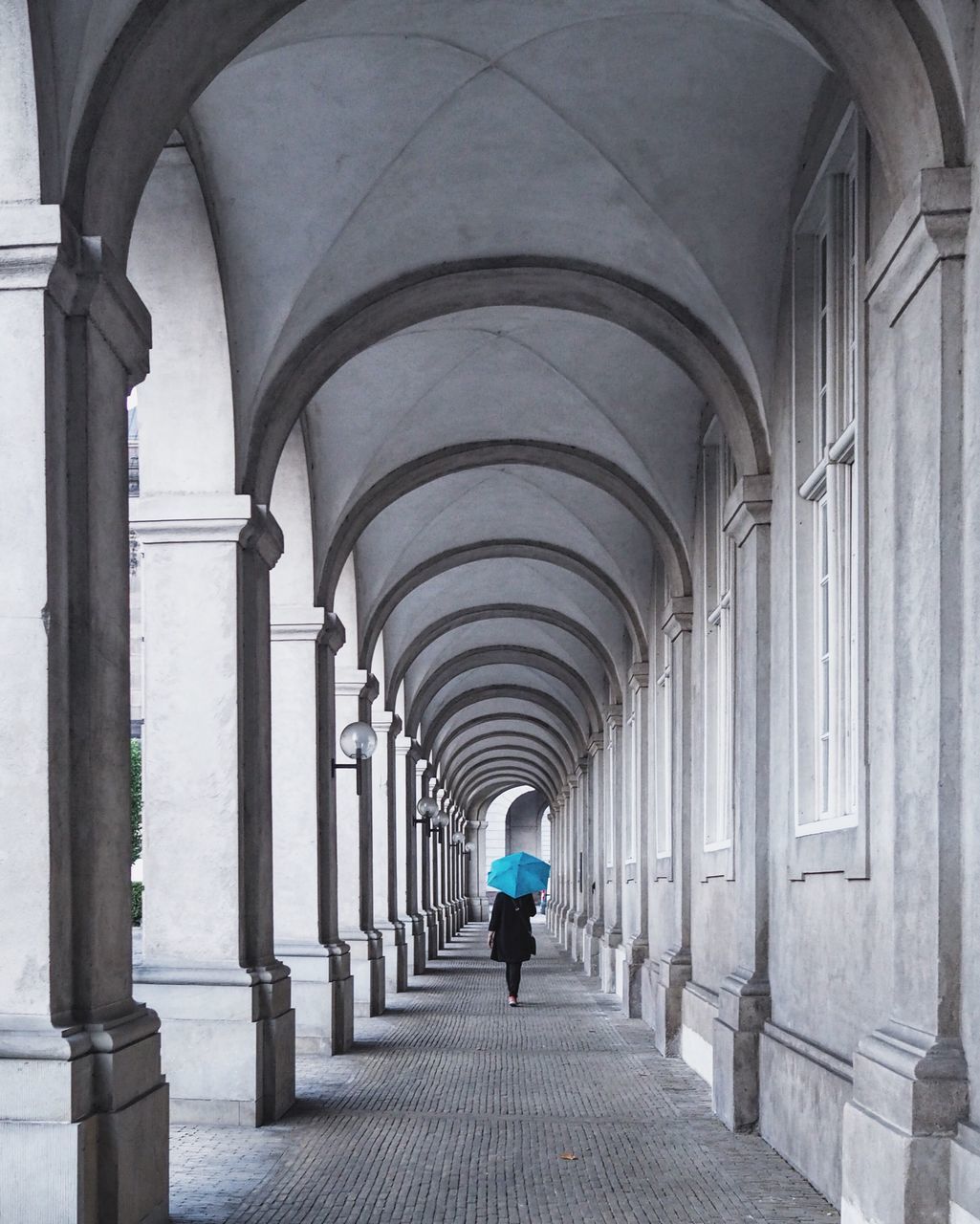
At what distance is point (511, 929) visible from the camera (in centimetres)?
1903

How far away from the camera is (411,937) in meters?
24.6

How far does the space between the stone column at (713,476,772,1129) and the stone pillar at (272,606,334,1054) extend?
4144 mm

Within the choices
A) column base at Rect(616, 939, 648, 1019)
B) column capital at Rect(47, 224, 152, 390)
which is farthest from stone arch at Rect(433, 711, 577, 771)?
column capital at Rect(47, 224, 152, 390)

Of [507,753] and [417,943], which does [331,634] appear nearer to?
[417,943]

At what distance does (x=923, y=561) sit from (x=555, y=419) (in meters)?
9.67

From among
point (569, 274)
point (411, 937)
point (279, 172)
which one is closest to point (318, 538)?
point (569, 274)

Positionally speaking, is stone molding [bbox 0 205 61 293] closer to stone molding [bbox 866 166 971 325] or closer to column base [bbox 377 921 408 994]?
stone molding [bbox 866 166 971 325]

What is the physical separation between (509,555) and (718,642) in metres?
7.59

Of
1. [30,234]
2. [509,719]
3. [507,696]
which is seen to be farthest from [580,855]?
[30,234]

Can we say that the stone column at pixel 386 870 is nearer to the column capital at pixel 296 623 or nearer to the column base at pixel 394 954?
the column base at pixel 394 954

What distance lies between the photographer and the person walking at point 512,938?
1881cm

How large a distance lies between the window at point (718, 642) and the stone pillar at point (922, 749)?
200 inches

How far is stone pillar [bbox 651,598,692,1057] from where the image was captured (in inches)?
525

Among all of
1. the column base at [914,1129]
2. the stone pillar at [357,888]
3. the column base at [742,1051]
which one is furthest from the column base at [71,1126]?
the stone pillar at [357,888]
